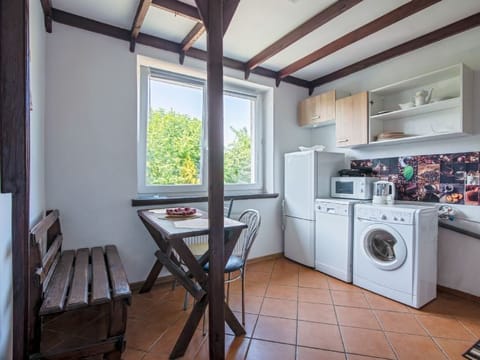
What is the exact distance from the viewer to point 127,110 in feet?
→ 8.33

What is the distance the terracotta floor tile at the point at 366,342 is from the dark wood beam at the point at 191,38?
9.11 feet

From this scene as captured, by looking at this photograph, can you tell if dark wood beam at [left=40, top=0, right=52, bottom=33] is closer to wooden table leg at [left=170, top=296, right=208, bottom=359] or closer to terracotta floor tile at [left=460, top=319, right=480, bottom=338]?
wooden table leg at [left=170, top=296, right=208, bottom=359]

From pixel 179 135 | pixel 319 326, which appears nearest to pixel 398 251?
pixel 319 326

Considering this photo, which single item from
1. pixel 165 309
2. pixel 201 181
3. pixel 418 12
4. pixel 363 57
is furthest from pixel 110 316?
pixel 363 57

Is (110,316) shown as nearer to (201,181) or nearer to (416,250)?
(201,181)

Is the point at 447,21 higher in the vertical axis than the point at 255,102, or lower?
higher

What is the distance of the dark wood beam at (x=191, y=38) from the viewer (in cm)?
240

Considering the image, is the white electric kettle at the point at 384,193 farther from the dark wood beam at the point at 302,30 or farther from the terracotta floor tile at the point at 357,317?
the dark wood beam at the point at 302,30

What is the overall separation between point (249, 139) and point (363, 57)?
1706 mm

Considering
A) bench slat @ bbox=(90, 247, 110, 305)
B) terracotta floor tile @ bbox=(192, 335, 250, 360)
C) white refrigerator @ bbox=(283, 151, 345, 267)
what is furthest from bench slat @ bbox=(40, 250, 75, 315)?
white refrigerator @ bbox=(283, 151, 345, 267)

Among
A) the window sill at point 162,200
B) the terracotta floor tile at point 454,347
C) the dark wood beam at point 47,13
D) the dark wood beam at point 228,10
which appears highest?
the dark wood beam at point 47,13

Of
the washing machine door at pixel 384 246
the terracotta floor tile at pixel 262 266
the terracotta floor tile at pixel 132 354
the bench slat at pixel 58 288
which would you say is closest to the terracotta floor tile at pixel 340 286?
the washing machine door at pixel 384 246

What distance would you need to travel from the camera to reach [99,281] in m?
1.60

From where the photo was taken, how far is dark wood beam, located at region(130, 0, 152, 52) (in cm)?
204
